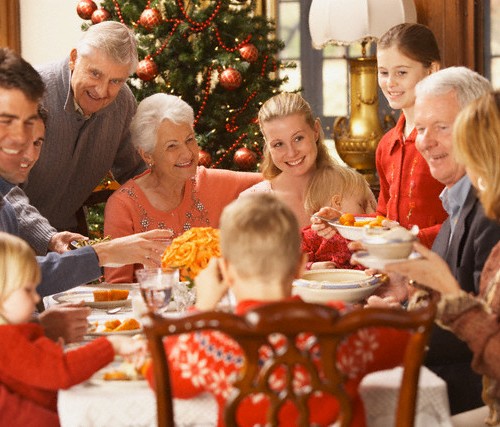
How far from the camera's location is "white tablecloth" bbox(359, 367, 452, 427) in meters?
1.77

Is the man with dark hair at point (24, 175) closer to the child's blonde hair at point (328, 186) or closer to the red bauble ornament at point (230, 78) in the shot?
the child's blonde hair at point (328, 186)

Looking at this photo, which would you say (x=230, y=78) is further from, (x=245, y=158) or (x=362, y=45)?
(x=362, y=45)

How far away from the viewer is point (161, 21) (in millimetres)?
4840

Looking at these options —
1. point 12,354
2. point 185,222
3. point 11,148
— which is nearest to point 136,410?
point 12,354

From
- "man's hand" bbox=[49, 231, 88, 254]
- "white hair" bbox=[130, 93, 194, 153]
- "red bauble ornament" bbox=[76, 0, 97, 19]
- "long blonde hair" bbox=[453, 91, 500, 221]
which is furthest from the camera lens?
"red bauble ornament" bbox=[76, 0, 97, 19]

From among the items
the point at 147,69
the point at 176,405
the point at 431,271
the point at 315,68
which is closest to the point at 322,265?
the point at 431,271

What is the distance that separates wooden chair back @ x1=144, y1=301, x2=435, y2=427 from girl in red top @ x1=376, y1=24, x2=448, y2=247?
194cm

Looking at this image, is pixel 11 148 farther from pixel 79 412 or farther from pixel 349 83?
pixel 349 83

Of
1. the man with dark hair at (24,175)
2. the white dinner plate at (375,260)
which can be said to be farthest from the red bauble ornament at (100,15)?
the white dinner plate at (375,260)

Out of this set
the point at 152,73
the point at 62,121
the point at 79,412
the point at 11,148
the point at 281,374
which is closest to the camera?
the point at 281,374

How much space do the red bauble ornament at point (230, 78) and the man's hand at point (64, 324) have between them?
9.16 ft

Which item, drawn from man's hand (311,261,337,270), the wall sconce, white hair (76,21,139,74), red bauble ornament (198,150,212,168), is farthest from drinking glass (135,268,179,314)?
the wall sconce

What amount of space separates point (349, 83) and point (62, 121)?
2867 mm

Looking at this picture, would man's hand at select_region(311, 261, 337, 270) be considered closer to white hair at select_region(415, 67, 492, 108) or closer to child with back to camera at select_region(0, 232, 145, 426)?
white hair at select_region(415, 67, 492, 108)
